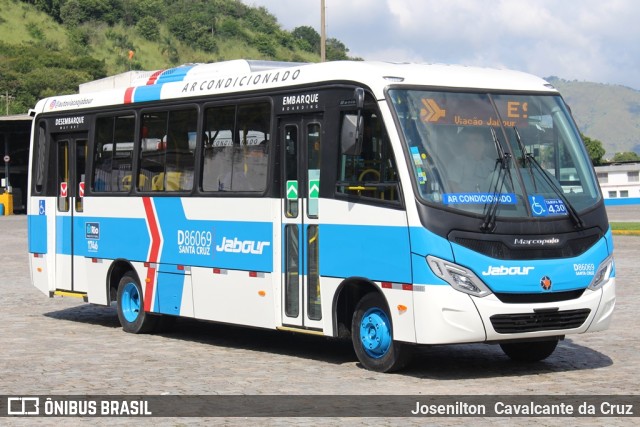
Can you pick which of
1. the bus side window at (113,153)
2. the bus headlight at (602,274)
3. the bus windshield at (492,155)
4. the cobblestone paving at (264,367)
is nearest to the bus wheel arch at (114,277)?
the cobblestone paving at (264,367)

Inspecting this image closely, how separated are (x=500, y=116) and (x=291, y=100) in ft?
7.58

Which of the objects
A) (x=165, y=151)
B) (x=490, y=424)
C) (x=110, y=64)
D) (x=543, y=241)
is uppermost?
(x=110, y=64)

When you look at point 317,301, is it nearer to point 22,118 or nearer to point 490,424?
point 490,424

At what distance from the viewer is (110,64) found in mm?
186375

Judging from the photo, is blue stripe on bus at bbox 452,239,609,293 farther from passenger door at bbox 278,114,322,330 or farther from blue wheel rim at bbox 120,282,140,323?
blue wheel rim at bbox 120,282,140,323

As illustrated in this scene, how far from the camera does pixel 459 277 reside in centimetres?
1112

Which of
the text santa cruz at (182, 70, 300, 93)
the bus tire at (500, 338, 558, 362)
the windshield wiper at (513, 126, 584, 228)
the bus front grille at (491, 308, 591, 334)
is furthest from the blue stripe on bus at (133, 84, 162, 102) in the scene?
the bus front grille at (491, 308, 591, 334)

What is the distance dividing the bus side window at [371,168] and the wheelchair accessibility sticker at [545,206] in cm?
124

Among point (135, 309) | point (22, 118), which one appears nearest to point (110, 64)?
point (22, 118)

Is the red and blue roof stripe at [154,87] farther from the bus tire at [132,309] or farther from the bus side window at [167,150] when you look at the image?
the bus tire at [132,309]

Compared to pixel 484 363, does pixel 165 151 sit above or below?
above

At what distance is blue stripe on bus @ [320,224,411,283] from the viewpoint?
451 inches

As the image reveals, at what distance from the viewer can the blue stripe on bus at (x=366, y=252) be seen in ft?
37.6

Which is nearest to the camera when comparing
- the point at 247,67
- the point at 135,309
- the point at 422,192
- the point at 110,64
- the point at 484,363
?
the point at 422,192
